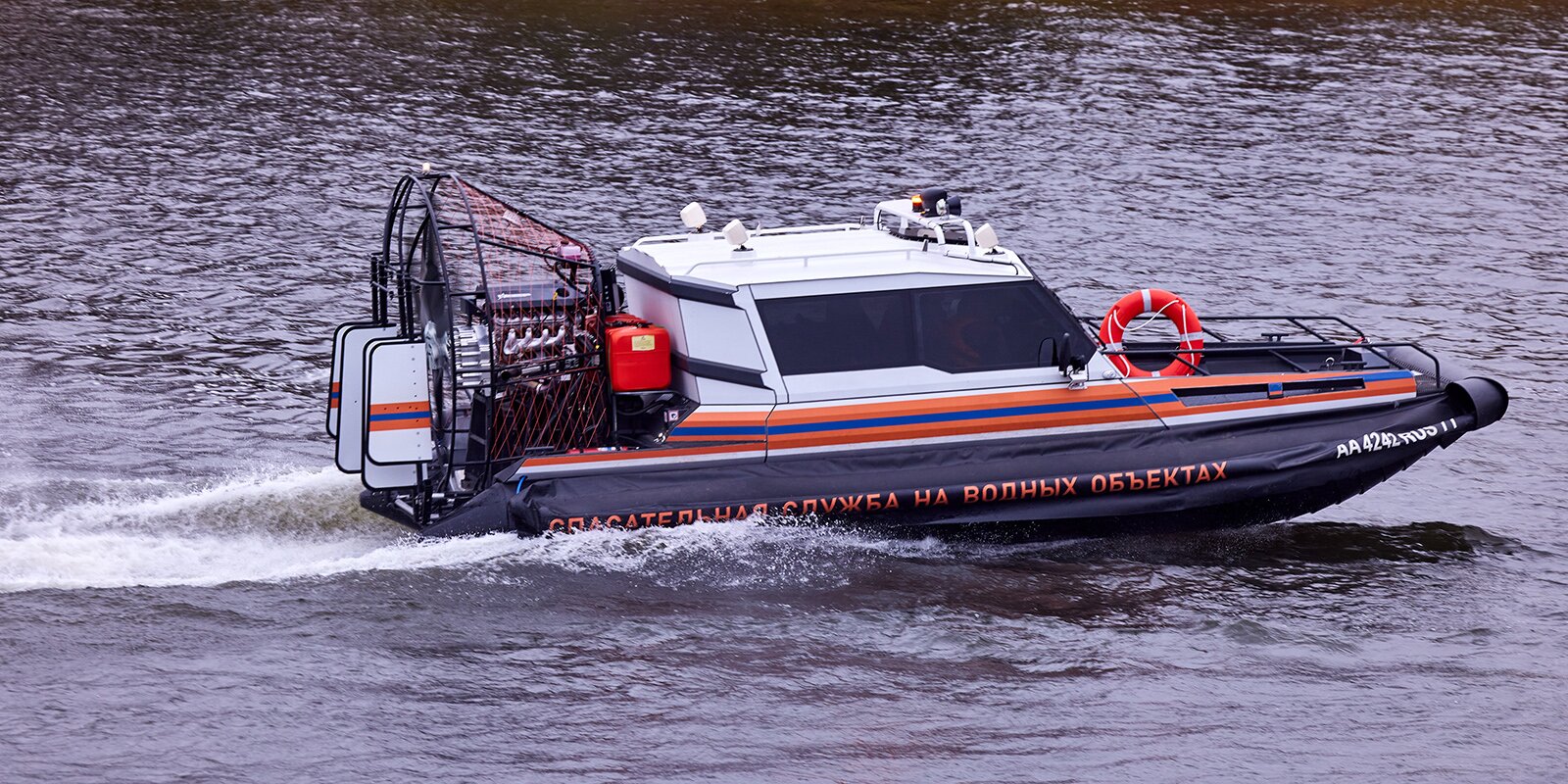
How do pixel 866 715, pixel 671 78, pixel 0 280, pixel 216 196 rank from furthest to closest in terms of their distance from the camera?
pixel 671 78 → pixel 216 196 → pixel 0 280 → pixel 866 715

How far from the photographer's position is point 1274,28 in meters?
34.3

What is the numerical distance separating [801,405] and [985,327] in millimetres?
1403

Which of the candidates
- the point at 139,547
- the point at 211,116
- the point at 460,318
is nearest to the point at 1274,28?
the point at 211,116

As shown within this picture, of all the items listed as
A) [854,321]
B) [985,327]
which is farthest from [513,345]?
[985,327]

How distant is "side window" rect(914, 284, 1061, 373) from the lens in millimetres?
11514

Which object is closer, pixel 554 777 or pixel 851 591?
pixel 554 777

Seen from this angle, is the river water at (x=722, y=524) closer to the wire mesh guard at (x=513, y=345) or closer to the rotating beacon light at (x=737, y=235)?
the wire mesh guard at (x=513, y=345)

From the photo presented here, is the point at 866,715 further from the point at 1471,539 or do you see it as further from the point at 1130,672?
the point at 1471,539

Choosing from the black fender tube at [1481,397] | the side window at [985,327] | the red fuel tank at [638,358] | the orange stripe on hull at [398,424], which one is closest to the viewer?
the orange stripe on hull at [398,424]

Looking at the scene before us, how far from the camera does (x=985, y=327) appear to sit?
1159 cm

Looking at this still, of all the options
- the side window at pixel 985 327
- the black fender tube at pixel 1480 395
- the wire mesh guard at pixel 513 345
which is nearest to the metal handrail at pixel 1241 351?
the black fender tube at pixel 1480 395

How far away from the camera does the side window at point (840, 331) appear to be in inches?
447

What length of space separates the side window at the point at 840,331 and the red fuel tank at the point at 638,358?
2.45 feet

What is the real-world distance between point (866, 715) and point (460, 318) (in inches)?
174
